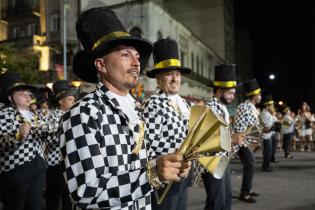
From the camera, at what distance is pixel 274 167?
1198cm

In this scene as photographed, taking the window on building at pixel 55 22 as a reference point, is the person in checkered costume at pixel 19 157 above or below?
below

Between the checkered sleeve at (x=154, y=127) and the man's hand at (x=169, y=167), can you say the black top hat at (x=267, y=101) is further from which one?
the man's hand at (x=169, y=167)

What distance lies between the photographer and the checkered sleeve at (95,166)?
1.98m

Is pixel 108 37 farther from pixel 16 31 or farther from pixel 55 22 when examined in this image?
pixel 16 31

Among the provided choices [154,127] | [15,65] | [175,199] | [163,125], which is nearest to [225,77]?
[163,125]

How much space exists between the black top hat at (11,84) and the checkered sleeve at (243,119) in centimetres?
408

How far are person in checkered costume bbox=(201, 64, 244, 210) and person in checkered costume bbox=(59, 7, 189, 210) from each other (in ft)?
6.01

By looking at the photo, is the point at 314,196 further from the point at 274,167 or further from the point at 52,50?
the point at 52,50

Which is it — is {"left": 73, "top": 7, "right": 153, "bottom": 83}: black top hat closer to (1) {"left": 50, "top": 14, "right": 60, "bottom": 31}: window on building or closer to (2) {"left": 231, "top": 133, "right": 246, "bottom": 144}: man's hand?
(2) {"left": 231, "top": 133, "right": 246, "bottom": 144}: man's hand

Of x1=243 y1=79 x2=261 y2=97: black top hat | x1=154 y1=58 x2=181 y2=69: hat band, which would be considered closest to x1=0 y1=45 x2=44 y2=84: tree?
x1=243 y1=79 x2=261 y2=97: black top hat

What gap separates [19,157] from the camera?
4.72 metres

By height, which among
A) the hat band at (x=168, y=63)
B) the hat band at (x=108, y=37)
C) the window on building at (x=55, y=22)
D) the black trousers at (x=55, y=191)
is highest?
the window on building at (x=55, y=22)

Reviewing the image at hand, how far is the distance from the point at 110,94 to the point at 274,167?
1088 cm

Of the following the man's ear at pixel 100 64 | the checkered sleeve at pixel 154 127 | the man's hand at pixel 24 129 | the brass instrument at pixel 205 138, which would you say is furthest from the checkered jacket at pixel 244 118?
the man's ear at pixel 100 64
